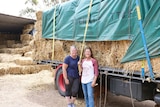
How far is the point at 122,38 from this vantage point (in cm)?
517

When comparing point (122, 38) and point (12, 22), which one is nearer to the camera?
Result: point (122, 38)

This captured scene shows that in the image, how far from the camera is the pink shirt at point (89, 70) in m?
5.47

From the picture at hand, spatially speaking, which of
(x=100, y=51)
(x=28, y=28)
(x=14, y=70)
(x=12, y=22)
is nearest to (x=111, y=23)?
(x=100, y=51)

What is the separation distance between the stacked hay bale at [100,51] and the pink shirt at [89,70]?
0.38m

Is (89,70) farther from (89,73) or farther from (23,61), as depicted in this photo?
(23,61)

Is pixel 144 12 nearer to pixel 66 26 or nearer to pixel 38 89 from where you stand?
pixel 66 26

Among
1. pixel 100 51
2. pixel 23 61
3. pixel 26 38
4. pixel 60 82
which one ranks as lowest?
pixel 60 82

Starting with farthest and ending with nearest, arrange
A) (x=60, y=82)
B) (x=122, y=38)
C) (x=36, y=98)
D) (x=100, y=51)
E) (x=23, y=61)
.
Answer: (x=23, y=61)
(x=60, y=82)
(x=36, y=98)
(x=100, y=51)
(x=122, y=38)

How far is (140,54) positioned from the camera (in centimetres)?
471

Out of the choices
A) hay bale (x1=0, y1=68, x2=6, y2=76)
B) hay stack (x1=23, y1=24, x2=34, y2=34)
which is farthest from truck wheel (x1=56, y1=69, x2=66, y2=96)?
hay stack (x1=23, y1=24, x2=34, y2=34)

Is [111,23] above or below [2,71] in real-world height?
above

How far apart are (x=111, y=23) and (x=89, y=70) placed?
1238mm

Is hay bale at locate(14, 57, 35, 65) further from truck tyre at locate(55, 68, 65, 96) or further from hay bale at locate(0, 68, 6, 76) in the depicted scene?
truck tyre at locate(55, 68, 65, 96)

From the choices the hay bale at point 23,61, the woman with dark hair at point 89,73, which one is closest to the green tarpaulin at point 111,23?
Result: the woman with dark hair at point 89,73
